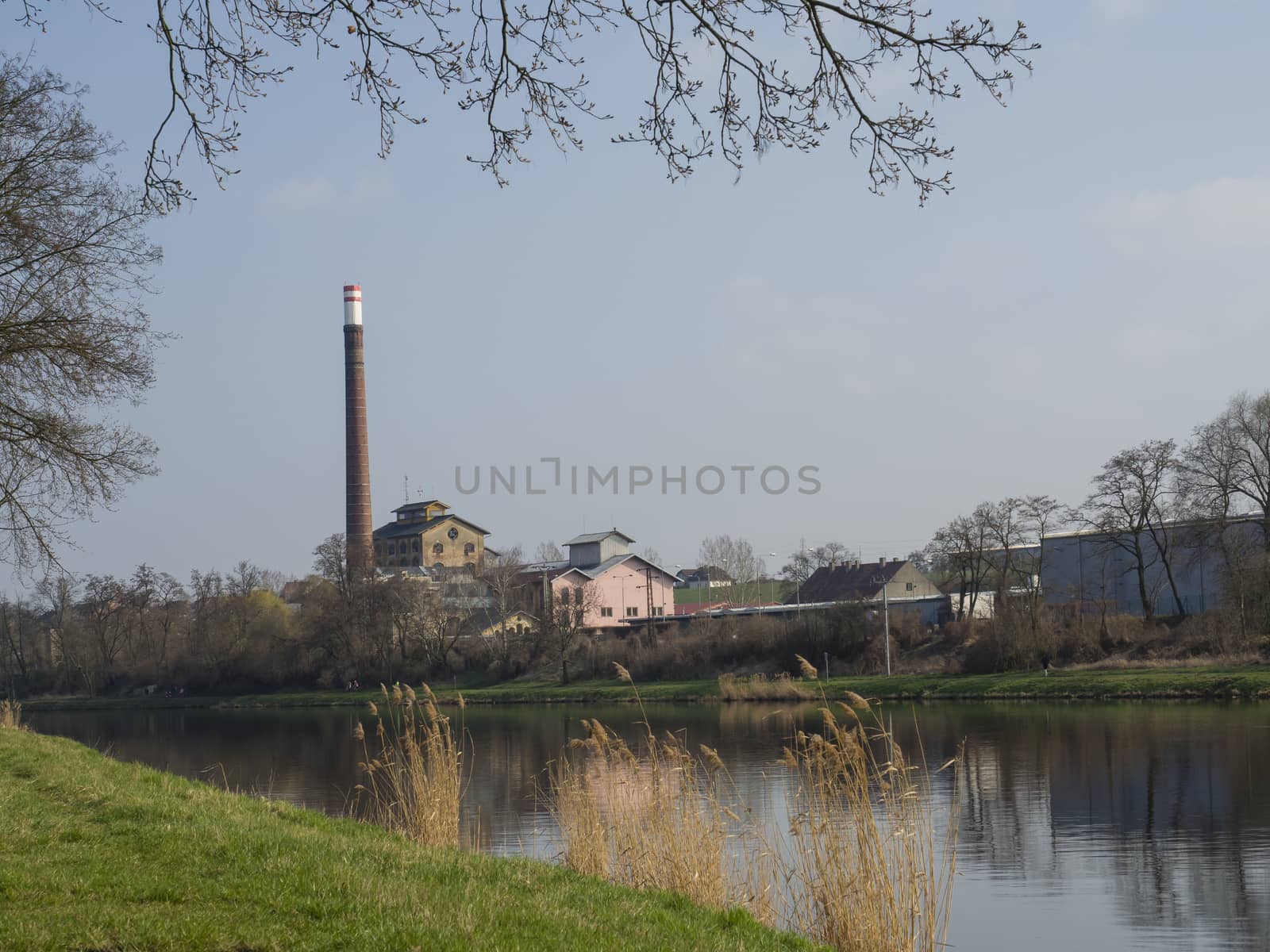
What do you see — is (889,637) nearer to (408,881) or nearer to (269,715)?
(269,715)

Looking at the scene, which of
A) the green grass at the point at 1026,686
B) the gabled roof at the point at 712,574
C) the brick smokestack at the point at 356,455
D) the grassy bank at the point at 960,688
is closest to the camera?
the green grass at the point at 1026,686

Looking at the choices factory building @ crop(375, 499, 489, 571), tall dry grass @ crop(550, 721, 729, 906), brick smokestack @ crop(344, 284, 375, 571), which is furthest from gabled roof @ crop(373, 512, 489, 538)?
tall dry grass @ crop(550, 721, 729, 906)

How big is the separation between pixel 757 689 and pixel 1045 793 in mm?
29236

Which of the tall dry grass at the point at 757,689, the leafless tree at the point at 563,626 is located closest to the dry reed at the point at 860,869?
the tall dry grass at the point at 757,689

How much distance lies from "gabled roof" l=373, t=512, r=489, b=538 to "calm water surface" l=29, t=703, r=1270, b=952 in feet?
199

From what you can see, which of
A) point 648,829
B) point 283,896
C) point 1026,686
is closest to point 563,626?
point 1026,686

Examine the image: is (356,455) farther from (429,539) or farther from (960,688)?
(960,688)

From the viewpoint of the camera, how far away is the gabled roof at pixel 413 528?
362 ft

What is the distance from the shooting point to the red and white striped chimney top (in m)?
90.8

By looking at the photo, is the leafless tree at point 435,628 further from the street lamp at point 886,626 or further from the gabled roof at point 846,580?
the gabled roof at point 846,580

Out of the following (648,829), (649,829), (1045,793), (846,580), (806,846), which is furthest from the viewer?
(846,580)

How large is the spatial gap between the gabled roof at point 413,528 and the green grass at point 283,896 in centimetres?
9966

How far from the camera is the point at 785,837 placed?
16.7m

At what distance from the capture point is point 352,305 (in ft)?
301
